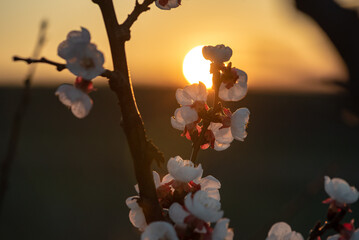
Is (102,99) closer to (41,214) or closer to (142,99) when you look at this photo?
(142,99)

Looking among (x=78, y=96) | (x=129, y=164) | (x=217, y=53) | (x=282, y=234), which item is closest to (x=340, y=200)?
(x=282, y=234)

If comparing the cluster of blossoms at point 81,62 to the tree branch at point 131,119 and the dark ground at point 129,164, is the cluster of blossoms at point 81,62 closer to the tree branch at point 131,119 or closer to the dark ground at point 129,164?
the tree branch at point 131,119

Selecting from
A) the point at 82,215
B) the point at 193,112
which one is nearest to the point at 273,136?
the point at 82,215

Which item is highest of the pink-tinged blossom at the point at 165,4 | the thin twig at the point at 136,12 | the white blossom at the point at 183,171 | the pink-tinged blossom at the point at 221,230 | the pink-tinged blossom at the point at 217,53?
the pink-tinged blossom at the point at 165,4

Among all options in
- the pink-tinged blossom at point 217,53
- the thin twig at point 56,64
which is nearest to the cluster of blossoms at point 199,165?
the pink-tinged blossom at point 217,53

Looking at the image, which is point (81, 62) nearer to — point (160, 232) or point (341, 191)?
point (160, 232)

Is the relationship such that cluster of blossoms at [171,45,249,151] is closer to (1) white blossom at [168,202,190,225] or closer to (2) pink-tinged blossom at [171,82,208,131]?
(2) pink-tinged blossom at [171,82,208,131]
